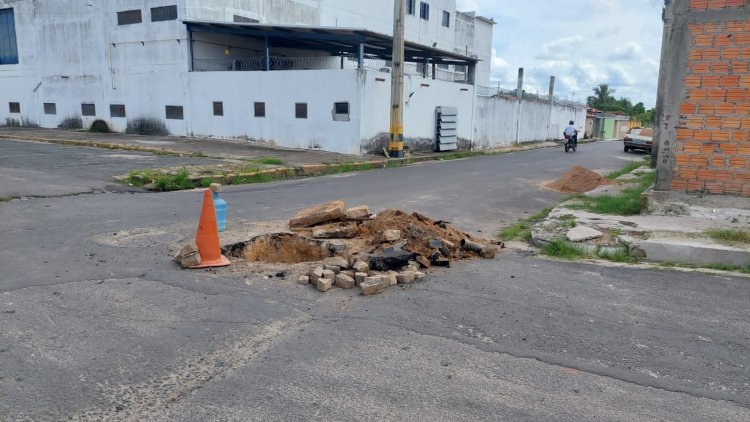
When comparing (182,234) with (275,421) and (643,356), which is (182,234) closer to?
(275,421)

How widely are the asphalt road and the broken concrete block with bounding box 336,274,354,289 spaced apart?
12 centimetres

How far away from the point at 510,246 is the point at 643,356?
364 centimetres

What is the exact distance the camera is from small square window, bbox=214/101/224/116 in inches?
941

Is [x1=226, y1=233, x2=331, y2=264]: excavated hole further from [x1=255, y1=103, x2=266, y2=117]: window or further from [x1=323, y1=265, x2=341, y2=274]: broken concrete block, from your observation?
[x1=255, y1=103, x2=266, y2=117]: window

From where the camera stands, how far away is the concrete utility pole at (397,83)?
2023cm

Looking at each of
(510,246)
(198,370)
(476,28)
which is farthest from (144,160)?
(476,28)

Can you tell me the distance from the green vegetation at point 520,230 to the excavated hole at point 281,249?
2981 millimetres

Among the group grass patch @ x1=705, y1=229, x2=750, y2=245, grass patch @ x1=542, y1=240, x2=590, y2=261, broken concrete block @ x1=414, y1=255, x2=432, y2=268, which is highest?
grass patch @ x1=705, y1=229, x2=750, y2=245

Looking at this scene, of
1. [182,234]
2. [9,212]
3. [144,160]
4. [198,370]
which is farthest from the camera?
[144,160]

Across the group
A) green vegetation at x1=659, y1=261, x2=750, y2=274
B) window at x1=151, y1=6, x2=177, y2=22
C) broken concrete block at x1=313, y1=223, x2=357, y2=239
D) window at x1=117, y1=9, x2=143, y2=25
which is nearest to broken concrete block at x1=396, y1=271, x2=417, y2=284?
broken concrete block at x1=313, y1=223, x2=357, y2=239

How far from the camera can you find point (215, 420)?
3033 mm

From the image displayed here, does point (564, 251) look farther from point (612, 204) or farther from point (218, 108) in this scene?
point (218, 108)

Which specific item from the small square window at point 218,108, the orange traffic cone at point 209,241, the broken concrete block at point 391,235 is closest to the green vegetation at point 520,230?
the broken concrete block at point 391,235

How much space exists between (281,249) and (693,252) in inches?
201
